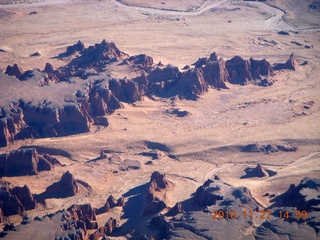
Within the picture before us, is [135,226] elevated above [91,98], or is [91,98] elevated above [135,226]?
[91,98]

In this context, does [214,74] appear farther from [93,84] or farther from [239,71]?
[93,84]

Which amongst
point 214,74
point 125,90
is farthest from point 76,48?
point 214,74

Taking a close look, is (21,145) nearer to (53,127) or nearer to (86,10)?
(53,127)

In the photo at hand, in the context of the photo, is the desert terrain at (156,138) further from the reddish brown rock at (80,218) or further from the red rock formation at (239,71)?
the red rock formation at (239,71)

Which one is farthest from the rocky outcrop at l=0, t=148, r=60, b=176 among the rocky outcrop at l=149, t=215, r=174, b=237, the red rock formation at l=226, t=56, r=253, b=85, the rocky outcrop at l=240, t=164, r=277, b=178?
the red rock formation at l=226, t=56, r=253, b=85

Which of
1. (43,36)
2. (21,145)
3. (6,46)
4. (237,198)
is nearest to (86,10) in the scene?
(43,36)

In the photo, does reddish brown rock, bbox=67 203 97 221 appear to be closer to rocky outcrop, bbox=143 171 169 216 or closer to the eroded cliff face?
rocky outcrop, bbox=143 171 169 216
